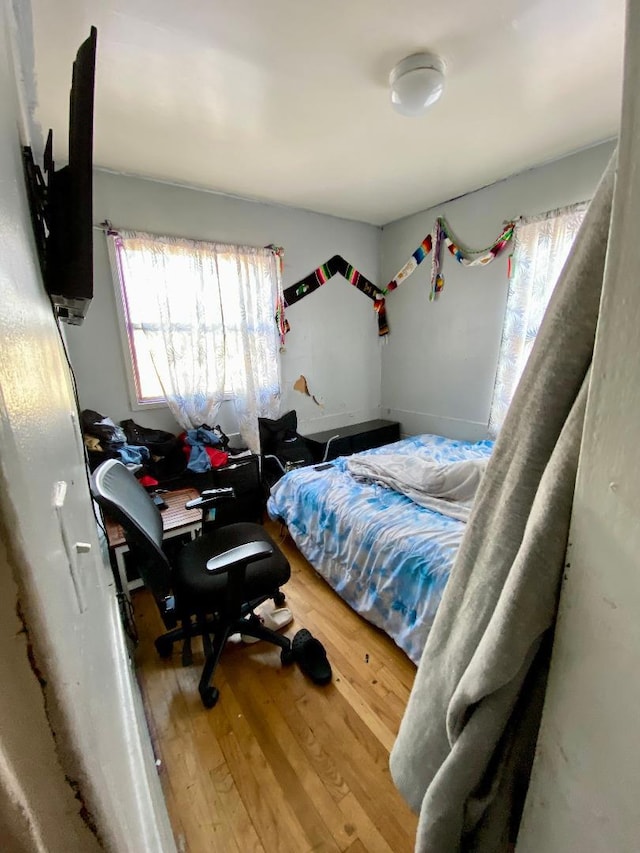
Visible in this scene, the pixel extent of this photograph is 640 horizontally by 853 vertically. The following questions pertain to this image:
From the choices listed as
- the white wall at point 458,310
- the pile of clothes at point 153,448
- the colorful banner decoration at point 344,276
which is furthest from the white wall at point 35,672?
the white wall at point 458,310

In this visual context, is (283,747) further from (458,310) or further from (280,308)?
(458,310)

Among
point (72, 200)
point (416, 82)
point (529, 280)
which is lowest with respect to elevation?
point (72, 200)

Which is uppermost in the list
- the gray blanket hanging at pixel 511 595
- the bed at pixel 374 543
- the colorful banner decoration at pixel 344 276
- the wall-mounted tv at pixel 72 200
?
the colorful banner decoration at pixel 344 276

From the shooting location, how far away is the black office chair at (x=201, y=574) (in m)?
1.24

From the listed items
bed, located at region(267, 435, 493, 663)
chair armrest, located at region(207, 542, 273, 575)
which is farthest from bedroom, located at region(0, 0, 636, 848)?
chair armrest, located at region(207, 542, 273, 575)

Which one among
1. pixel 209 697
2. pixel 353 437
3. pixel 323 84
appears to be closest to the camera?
pixel 209 697

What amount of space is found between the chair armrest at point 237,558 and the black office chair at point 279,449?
154 cm

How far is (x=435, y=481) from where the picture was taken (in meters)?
1.92

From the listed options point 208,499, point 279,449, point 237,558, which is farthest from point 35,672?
point 279,449

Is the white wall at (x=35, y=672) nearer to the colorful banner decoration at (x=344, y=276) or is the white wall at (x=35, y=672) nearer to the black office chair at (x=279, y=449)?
the black office chair at (x=279, y=449)

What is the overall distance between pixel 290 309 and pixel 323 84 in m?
1.68

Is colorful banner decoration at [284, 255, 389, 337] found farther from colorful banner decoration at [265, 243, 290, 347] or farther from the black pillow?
the black pillow

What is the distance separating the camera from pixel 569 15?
125 centimetres

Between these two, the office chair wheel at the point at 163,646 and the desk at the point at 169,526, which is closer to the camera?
the office chair wheel at the point at 163,646
